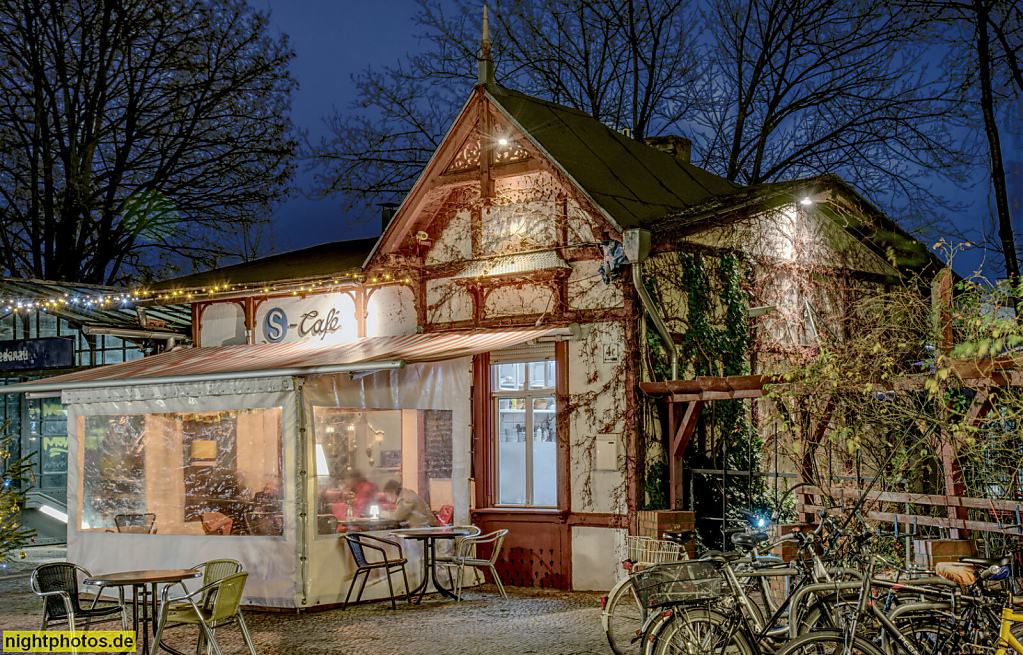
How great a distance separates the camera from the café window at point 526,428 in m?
11.6

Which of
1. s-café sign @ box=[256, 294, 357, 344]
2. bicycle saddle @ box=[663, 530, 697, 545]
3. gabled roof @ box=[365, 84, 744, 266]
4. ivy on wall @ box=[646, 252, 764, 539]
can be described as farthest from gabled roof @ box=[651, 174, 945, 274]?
s-café sign @ box=[256, 294, 357, 344]

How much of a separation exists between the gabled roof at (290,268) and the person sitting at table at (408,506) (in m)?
2.85

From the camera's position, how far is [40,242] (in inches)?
881

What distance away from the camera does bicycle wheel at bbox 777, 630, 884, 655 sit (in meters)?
5.12

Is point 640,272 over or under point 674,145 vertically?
under

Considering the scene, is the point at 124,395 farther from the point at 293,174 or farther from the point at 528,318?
the point at 293,174

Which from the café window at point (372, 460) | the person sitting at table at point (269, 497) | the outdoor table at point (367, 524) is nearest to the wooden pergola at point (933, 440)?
the café window at point (372, 460)

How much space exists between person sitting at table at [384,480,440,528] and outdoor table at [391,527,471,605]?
0.46 m

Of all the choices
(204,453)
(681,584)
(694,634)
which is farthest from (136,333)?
(694,634)

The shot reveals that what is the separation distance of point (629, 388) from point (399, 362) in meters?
2.67

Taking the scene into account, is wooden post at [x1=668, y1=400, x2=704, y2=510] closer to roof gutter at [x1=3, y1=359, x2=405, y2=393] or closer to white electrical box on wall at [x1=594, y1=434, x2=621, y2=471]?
white electrical box on wall at [x1=594, y1=434, x2=621, y2=471]

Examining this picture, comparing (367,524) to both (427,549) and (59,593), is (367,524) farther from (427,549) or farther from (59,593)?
(59,593)

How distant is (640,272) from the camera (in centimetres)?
1067

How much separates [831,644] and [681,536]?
4.72m
